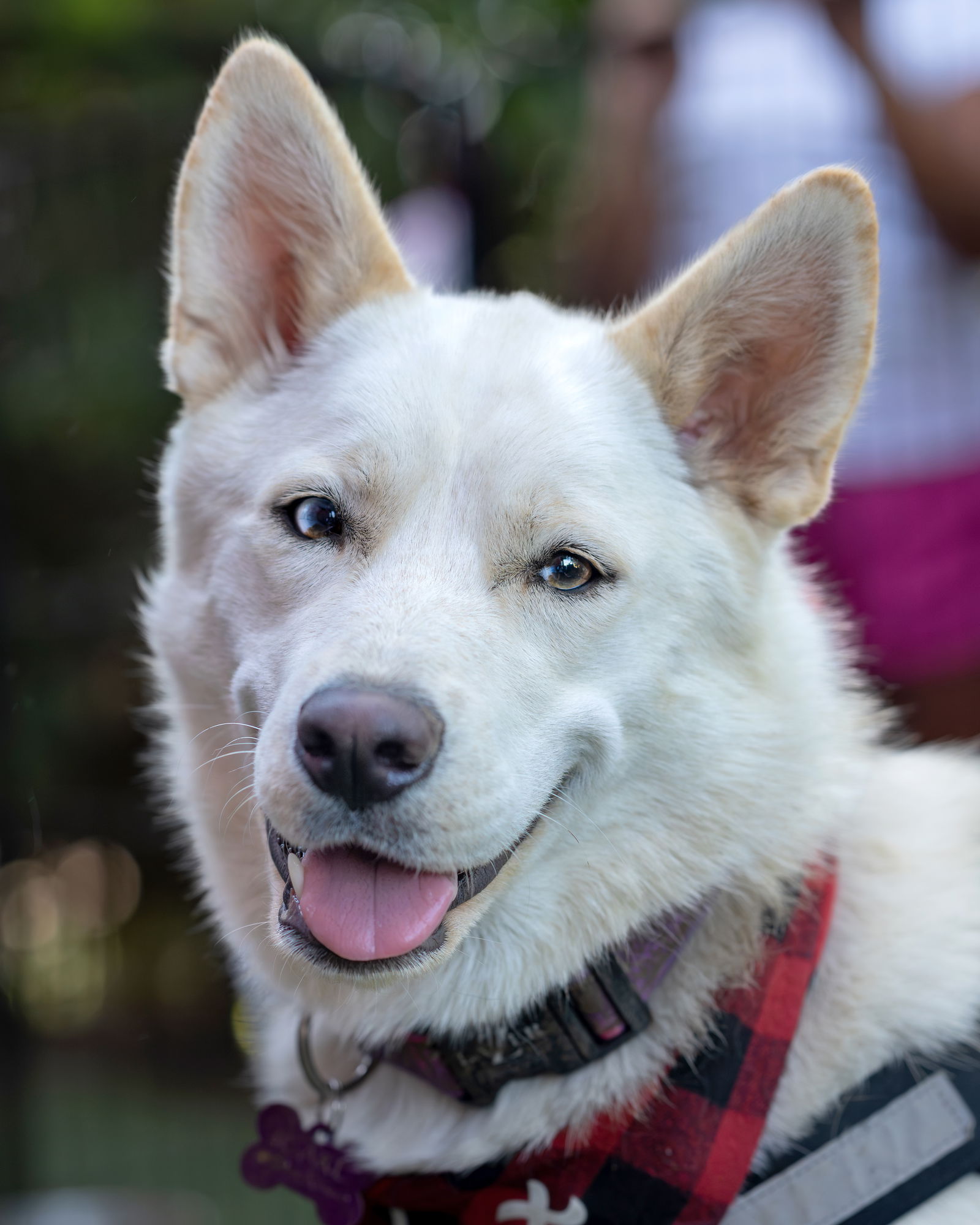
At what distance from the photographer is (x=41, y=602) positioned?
204 inches

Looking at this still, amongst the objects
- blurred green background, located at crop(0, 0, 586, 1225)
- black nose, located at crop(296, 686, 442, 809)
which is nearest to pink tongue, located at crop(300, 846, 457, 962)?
black nose, located at crop(296, 686, 442, 809)

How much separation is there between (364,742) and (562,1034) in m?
0.65

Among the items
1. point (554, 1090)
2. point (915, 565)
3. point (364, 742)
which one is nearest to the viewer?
point (364, 742)

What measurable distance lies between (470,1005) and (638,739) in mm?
521

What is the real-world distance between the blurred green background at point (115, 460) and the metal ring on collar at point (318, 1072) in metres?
2.86

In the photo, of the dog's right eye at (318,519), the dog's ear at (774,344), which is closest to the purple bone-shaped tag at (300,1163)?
the dog's right eye at (318,519)

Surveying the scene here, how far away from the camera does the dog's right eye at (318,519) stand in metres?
1.94

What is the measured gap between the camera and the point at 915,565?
3.36m

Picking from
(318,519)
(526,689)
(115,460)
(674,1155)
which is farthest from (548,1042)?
(115,460)

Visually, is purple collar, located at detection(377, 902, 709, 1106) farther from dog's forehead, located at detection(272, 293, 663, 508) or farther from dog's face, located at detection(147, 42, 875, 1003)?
dog's forehead, located at detection(272, 293, 663, 508)

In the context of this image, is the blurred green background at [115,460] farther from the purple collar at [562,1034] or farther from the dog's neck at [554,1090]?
the purple collar at [562,1034]

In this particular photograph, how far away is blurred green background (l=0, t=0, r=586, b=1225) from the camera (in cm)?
459

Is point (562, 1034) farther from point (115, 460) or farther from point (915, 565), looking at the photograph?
point (115, 460)

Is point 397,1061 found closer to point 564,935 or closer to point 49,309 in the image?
point 564,935
